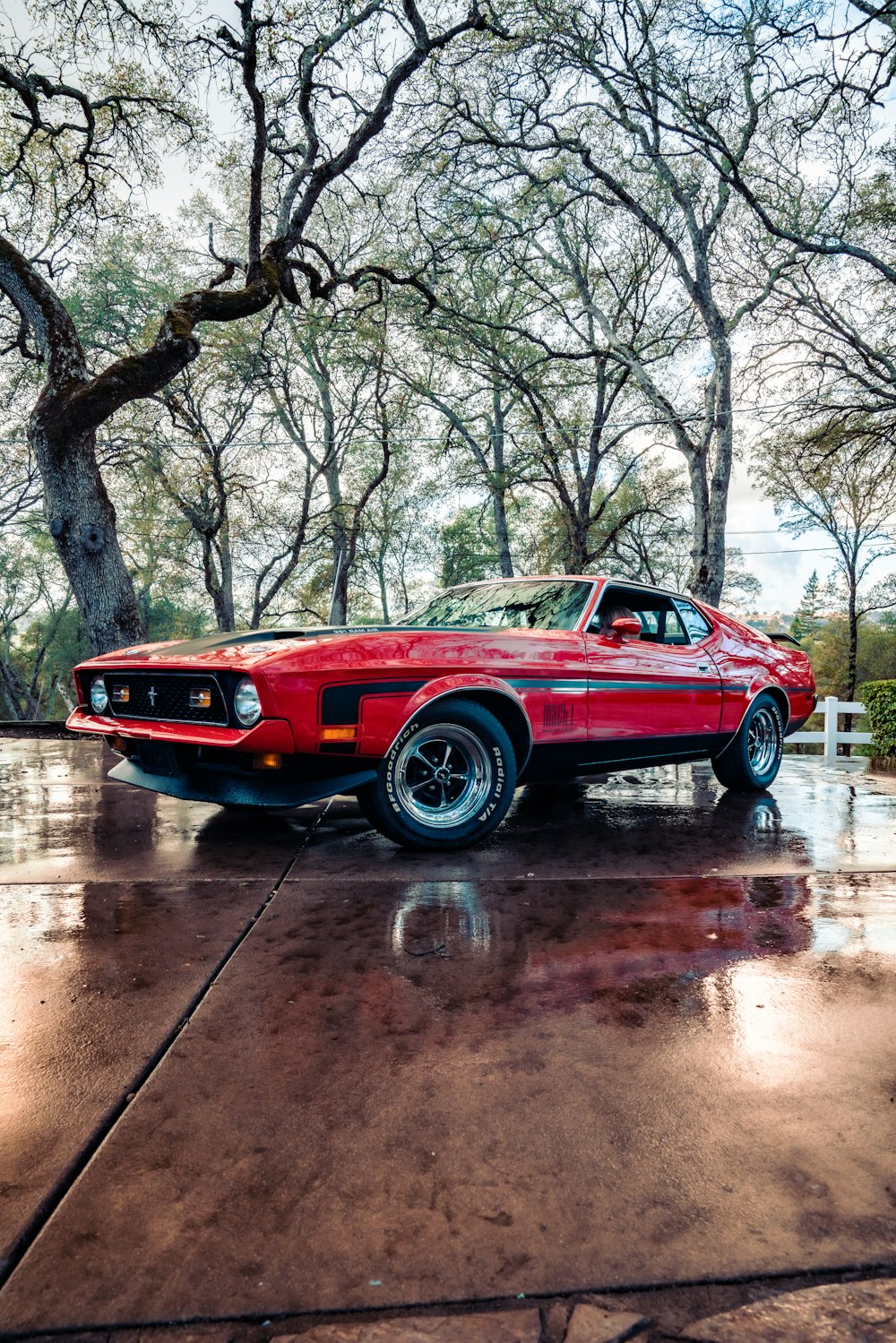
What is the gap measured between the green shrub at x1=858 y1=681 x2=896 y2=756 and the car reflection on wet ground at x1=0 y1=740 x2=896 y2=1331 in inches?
322

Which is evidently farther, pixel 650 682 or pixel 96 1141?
pixel 650 682

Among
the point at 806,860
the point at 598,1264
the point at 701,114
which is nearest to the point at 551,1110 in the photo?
the point at 598,1264

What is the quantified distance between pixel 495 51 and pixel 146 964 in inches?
581

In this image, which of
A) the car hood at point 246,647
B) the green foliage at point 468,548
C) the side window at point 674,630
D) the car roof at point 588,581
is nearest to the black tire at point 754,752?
the side window at point 674,630

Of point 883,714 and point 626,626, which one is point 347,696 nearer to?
point 626,626

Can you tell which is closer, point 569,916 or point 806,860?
point 569,916

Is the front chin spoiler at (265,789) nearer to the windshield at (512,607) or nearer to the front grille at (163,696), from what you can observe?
the front grille at (163,696)

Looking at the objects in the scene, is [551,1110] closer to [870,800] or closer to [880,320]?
[870,800]

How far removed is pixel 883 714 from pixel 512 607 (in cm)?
803

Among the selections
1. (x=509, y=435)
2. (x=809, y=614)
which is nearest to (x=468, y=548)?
(x=509, y=435)

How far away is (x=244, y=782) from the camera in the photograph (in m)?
3.63

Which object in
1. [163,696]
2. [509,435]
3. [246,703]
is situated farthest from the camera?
[509,435]

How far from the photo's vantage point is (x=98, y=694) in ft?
14.5

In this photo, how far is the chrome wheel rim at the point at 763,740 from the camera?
19.7 feet
